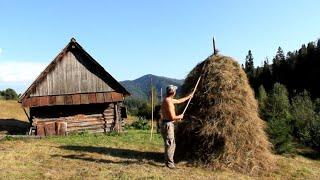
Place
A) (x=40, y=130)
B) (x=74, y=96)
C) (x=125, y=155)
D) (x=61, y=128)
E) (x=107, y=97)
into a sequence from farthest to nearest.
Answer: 1. (x=107, y=97)
2. (x=74, y=96)
3. (x=61, y=128)
4. (x=40, y=130)
5. (x=125, y=155)

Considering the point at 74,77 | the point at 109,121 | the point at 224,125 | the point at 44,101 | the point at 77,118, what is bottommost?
the point at 224,125

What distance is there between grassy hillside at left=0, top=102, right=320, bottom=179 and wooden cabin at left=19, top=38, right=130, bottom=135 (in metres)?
7.08

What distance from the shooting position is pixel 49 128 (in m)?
25.5

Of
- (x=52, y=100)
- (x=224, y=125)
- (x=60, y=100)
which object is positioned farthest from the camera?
(x=60, y=100)

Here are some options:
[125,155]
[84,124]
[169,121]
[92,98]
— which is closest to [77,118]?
[84,124]

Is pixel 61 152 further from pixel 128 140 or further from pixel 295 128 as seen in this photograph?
pixel 295 128

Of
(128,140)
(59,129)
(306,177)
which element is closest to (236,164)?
(306,177)

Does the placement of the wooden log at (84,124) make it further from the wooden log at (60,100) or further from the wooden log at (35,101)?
the wooden log at (35,101)

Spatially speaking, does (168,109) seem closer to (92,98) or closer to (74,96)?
(92,98)

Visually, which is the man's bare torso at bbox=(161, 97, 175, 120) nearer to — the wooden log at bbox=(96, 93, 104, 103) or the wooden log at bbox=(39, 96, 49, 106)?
the wooden log at bbox=(96, 93, 104, 103)

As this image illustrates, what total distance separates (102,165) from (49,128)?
504 inches

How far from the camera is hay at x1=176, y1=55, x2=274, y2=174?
→ 1351 centimetres

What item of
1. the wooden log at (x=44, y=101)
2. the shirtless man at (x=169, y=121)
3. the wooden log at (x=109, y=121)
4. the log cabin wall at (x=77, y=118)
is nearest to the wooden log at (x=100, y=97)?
the log cabin wall at (x=77, y=118)

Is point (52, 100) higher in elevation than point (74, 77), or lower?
lower
